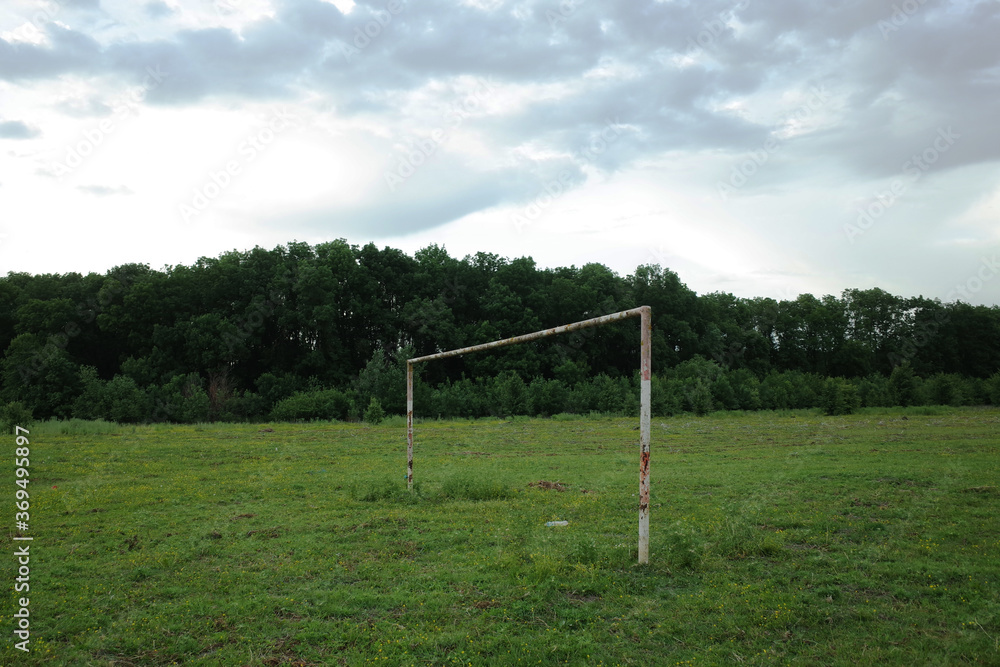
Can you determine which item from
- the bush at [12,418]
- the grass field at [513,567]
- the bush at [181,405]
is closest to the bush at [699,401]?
the grass field at [513,567]

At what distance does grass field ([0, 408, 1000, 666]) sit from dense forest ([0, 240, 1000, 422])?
21810 mm

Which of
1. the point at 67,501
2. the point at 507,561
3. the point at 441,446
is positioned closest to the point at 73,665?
the point at 507,561

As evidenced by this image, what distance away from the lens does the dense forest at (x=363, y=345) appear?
4091 cm

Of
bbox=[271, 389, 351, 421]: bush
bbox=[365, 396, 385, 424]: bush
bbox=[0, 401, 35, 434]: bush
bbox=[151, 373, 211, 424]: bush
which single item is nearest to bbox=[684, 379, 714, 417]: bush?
bbox=[365, 396, 385, 424]: bush

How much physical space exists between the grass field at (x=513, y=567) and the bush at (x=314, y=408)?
24082 mm

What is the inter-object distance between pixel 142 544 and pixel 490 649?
5883 mm

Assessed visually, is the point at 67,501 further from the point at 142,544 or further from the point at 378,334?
the point at 378,334

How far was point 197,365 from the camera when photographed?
51.2 m

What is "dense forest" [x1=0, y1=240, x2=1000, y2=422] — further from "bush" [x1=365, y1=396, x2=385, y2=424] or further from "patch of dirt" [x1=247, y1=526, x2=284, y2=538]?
"patch of dirt" [x1=247, y1=526, x2=284, y2=538]

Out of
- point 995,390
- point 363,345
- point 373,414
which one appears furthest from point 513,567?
point 363,345

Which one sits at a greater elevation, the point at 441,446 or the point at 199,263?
the point at 199,263

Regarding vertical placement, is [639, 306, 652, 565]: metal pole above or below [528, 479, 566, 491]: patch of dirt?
above

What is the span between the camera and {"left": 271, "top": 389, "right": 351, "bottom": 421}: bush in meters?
39.2

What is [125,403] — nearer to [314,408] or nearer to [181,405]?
[181,405]
